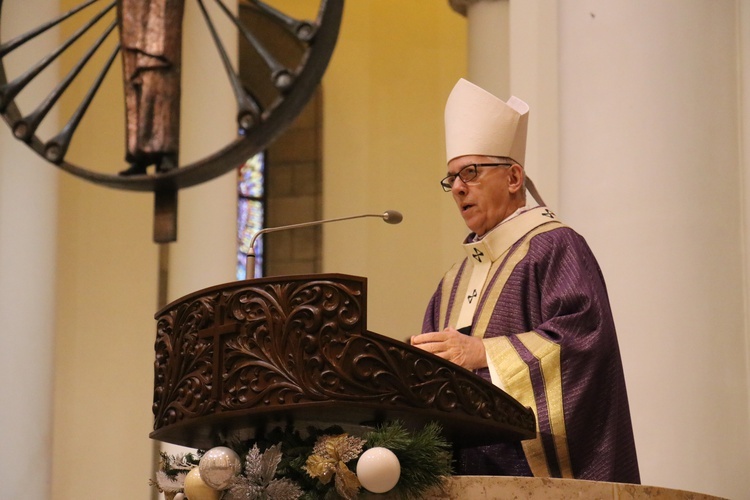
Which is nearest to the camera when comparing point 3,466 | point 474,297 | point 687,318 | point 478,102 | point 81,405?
point 474,297

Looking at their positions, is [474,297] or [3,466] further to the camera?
[3,466]

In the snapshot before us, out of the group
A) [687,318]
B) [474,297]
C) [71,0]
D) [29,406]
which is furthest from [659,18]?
[71,0]

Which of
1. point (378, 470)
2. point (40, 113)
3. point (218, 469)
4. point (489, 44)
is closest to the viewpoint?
point (378, 470)

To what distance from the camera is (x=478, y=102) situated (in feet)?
15.9

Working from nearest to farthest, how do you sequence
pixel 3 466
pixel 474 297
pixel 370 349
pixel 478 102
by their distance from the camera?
pixel 370 349, pixel 474 297, pixel 478 102, pixel 3 466

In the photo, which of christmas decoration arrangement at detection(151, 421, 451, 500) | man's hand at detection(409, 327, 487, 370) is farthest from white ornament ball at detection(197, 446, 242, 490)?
man's hand at detection(409, 327, 487, 370)

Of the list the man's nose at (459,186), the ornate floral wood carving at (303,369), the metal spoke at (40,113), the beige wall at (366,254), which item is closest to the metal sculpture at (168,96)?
the metal spoke at (40,113)

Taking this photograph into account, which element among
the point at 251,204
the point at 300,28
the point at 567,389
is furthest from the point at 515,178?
the point at 251,204

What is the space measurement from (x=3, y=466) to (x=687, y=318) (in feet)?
11.8

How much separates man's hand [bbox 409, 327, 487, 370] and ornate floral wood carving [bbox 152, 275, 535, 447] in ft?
1.56

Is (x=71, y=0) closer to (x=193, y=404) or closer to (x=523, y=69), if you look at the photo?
(x=523, y=69)

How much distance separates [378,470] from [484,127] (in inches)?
74.6

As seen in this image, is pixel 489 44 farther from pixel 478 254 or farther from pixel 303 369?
pixel 303 369

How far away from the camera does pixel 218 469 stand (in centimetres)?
319
